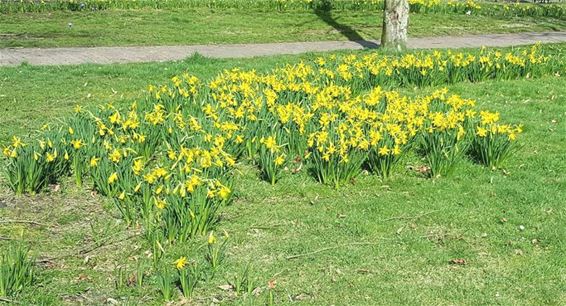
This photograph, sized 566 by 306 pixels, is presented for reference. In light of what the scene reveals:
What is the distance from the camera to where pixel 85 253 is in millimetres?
4109

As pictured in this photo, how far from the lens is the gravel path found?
1111cm

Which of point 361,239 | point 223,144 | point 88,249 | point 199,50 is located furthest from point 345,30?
point 88,249

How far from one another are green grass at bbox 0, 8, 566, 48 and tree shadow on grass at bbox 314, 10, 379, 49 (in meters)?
0.02

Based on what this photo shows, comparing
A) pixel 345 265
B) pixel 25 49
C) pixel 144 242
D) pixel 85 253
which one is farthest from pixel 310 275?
pixel 25 49

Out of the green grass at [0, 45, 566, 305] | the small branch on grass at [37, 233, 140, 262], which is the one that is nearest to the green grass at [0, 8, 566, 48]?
the green grass at [0, 45, 566, 305]

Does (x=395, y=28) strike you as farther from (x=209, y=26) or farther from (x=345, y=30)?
(x=209, y=26)

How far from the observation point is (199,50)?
1260 centimetres

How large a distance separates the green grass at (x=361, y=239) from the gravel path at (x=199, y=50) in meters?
6.51

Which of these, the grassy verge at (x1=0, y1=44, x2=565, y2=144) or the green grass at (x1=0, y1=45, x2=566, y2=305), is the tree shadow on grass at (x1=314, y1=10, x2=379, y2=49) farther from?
the green grass at (x1=0, y1=45, x2=566, y2=305)

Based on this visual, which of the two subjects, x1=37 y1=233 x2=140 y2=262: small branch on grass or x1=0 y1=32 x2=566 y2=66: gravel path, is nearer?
x1=37 y1=233 x2=140 y2=262: small branch on grass

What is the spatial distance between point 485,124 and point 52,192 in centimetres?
393

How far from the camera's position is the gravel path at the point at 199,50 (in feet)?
36.4

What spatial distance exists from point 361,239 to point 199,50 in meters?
8.93

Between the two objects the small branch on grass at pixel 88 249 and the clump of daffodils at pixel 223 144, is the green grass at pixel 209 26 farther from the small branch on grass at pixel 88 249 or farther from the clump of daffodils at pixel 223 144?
the small branch on grass at pixel 88 249
